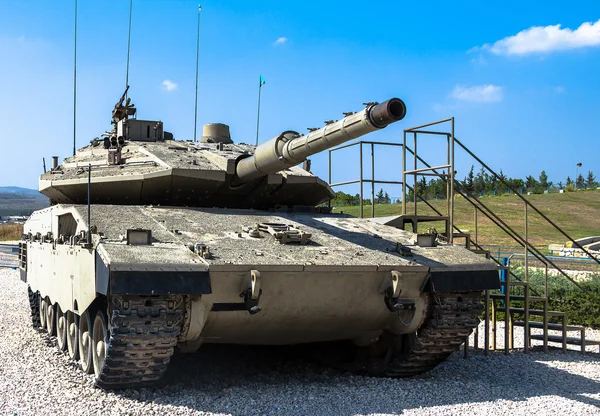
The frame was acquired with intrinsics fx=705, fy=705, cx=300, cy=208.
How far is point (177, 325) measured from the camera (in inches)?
260

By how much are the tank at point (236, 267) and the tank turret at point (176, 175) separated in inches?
1.0

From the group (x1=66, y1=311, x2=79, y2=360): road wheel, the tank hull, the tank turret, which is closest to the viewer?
the tank hull

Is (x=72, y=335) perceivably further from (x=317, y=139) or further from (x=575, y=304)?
(x=575, y=304)

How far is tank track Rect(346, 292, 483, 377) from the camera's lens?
25.1ft

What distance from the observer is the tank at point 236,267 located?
6.41 metres

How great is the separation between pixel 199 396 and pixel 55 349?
12.2 ft

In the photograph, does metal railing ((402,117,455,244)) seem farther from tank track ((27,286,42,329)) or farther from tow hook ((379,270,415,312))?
tank track ((27,286,42,329))

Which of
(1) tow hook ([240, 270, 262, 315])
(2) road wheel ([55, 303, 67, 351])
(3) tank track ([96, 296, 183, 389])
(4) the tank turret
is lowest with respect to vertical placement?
(2) road wheel ([55, 303, 67, 351])

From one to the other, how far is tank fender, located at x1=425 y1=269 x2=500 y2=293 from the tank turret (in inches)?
78.4

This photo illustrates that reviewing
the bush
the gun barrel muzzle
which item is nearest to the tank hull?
the gun barrel muzzle

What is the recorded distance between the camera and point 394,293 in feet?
23.8

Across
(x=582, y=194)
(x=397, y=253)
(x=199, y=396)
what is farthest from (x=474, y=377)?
(x=582, y=194)

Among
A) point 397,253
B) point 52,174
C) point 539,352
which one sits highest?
point 52,174

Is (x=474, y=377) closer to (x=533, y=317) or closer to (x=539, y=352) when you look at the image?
(x=539, y=352)
